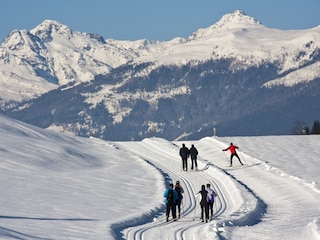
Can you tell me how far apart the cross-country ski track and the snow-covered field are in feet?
0.12

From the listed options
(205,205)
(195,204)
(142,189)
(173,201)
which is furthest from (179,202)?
(142,189)

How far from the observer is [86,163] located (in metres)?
53.3

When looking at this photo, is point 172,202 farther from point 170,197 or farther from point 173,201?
point 170,197

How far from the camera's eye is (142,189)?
4156 cm

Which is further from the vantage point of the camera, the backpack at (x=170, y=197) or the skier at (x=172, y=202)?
the backpack at (x=170, y=197)

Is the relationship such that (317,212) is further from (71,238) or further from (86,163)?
(86,163)

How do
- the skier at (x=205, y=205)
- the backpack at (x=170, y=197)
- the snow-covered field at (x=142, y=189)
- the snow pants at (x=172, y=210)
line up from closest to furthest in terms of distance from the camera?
the snow-covered field at (x=142, y=189) → the skier at (x=205, y=205) → the snow pants at (x=172, y=210) → the backpack at (x=170, y=197)

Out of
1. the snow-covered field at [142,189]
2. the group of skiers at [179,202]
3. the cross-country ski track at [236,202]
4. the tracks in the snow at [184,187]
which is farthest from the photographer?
the group of skiers at [179,202]

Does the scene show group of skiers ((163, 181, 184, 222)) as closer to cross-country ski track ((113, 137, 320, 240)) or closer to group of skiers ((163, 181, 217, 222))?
group of skiers ((163, 181, 217, 222))

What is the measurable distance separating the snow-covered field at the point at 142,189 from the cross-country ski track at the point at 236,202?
37 millimetres

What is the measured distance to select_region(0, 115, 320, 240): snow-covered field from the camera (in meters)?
29.5

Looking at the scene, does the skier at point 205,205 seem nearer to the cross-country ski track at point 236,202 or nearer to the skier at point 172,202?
the cross-country ski track at point 236,202

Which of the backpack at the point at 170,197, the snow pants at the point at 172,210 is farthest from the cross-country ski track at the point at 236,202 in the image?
the backpack at the point at 170,197

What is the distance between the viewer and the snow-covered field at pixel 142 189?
2948 centimetres
